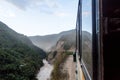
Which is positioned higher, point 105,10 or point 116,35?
point 105,10

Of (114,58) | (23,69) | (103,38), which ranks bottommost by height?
(23,69)

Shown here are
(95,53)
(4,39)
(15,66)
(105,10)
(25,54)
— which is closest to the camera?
(105,10)

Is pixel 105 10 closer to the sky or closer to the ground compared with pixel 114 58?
closer to the sky

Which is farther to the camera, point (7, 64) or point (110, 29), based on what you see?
point (7, 64)

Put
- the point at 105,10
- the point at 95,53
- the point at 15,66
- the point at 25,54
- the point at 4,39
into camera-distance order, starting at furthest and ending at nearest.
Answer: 1. the point at 4,39
2. the point at 25,54
3. the point at 15,66
4. the point at 95,53
5. the point at 105,10

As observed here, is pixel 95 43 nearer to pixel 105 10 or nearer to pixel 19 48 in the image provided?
pixel 105 10

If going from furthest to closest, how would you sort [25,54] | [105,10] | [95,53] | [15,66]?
1. [25,54]
2. [15,66]
3. [95,53]
4. [105,10]

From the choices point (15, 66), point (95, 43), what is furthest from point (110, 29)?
point (15, 66)

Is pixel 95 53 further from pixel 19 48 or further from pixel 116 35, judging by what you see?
pixel 19 48

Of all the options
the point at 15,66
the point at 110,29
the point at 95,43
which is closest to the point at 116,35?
the point at 110,29
